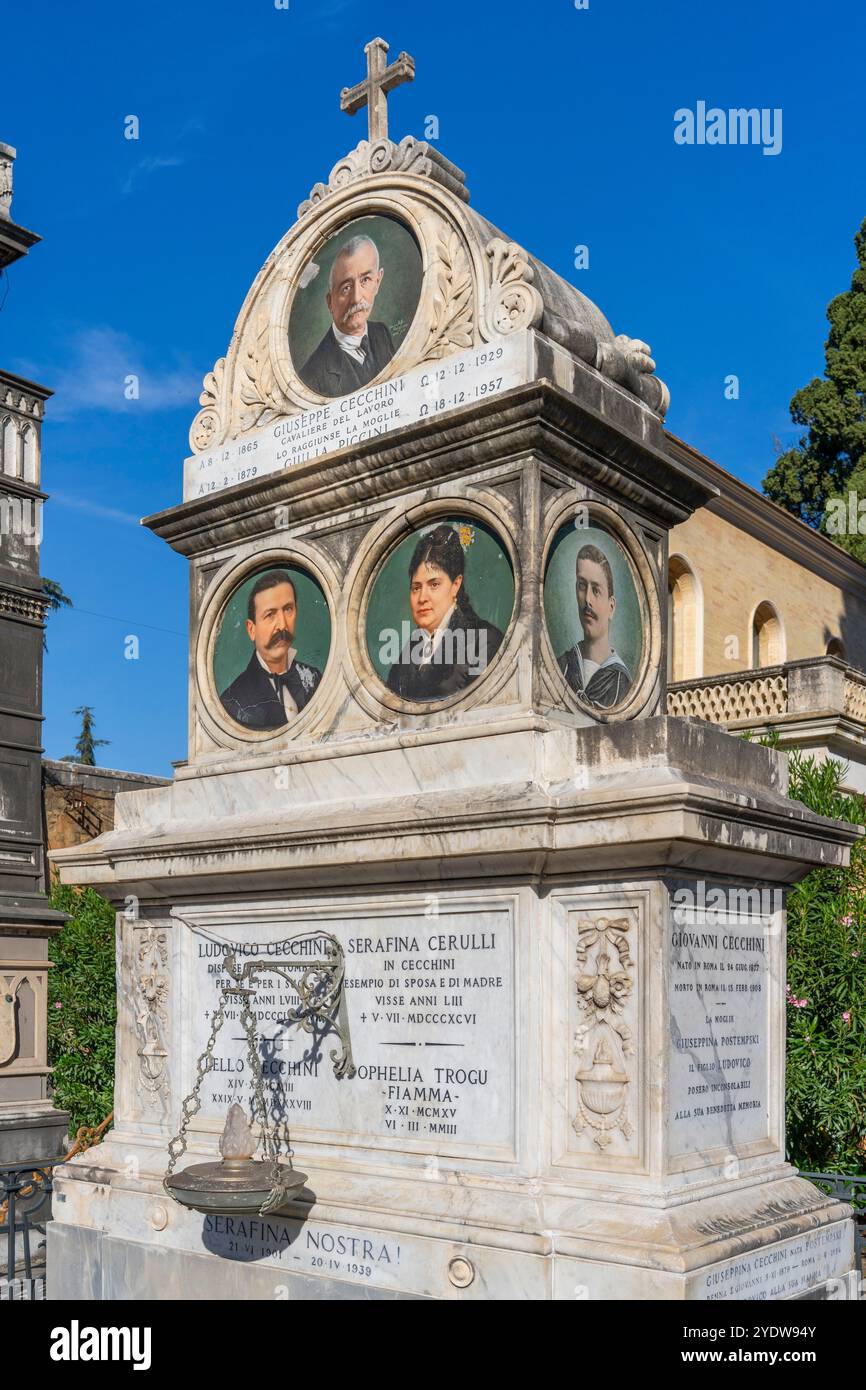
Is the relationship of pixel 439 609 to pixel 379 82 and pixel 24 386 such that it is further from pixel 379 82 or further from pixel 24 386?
pixel 24 386

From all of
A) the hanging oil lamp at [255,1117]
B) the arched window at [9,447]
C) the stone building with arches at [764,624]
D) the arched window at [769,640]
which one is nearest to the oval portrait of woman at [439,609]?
the hanging oil lamp at [255,1117]

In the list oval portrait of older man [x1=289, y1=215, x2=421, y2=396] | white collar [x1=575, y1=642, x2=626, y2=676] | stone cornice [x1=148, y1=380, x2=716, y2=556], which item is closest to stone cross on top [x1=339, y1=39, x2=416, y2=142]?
oval portrait of older man [x1=289, y1=215, x2=421, y2=396]

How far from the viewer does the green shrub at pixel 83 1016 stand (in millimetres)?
16453

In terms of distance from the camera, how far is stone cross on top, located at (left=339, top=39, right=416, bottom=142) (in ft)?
28.5

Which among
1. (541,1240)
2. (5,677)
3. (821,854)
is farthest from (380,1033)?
(5,677)

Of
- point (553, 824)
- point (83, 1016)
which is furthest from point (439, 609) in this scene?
point (83, 1016)

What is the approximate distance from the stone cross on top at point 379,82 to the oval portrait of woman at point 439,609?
110 inches

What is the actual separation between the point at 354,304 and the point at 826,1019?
7494 millimetres

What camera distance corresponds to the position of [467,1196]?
6637 mm

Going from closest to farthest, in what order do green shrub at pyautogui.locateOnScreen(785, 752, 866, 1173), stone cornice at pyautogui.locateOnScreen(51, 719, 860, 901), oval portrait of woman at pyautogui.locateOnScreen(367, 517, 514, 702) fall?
stone cornice at pyautogui.locateOnScreen(51, 719, 860, 901)
oval portrait of woman at pyautogui.locateOnScreen(367, 517, 514, 702)
green shrub at pyautogui.locateOnScreen(785, 752, 866, 1173)

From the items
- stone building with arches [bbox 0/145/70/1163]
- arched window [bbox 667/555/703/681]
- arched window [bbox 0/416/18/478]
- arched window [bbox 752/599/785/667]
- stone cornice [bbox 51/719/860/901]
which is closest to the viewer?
stone cornice [bbox 51/719/860/901]

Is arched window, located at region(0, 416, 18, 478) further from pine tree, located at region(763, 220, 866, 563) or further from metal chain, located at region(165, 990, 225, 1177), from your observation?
pine tree, located at region(763, 220, 866, 563)

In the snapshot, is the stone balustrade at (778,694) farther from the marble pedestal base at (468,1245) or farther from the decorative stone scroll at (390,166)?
the marble pedestal base at (468,1245)

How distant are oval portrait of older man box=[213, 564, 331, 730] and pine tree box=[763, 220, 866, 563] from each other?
19.6m
